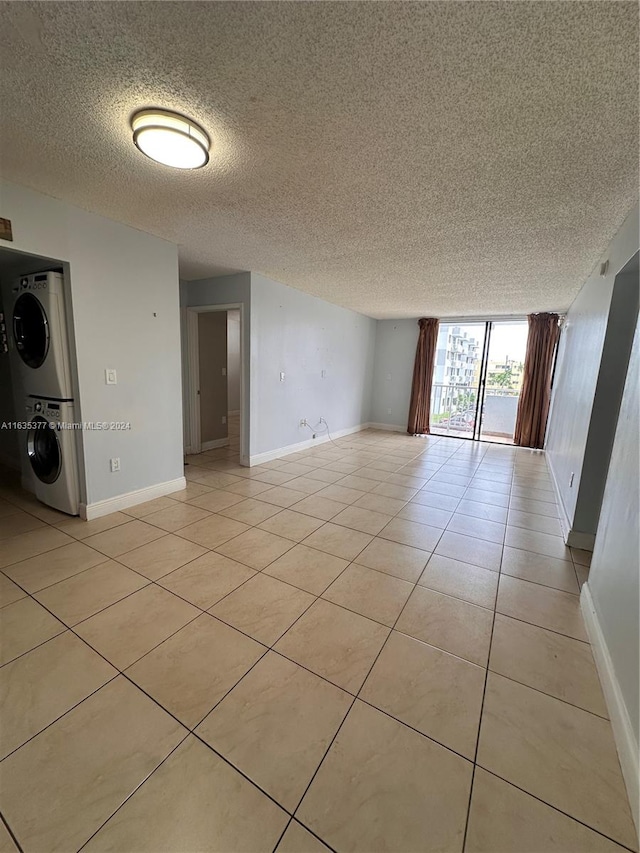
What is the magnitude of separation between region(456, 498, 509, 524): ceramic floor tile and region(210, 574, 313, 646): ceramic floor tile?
2.00m

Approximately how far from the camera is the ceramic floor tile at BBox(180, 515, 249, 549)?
8.59ft

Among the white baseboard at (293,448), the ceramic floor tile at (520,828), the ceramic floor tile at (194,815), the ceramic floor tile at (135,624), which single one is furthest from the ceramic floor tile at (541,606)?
the white baseboard at (293,448)

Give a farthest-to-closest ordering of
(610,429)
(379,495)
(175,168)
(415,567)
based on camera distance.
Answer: (379,495) < (610,429) < (415,567) < (175,168)

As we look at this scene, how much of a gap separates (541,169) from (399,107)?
0.92 metres

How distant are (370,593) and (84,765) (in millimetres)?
1439

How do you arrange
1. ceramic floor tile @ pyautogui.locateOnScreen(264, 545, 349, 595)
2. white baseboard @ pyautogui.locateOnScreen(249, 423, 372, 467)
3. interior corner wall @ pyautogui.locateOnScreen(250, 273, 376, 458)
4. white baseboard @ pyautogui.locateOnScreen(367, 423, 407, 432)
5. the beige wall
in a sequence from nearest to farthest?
ceramic floor tile @ pyautogui.locateOnScreen(264, 545, 349, 595) < interior corner wall @ pyautogui.locateOnScreen(250, 273, 376, 458) < white baseboard @ pyautogui.locateOnScreen(249, 423, 372, 467) < the beige wall < white baseboard @ pyautogui.locateOnScreen(367, 423, 407, 432)

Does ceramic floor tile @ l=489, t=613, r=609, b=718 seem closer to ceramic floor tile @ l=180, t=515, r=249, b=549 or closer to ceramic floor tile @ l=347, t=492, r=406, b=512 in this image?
ceramic floor tile @ l=347, t=492, r=406, b=512

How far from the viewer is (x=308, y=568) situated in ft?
7.56

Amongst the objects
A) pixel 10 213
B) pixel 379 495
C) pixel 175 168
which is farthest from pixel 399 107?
pixel 379 495

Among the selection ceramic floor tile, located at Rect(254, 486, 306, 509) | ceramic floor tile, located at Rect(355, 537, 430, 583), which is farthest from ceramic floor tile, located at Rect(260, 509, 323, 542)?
ceramic floor tile, located at Rect(355, 537, 430, 583)

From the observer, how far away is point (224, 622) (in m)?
1.80

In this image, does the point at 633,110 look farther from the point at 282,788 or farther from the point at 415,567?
the point at 282,788

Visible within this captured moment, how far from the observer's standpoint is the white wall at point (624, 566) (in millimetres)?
1266

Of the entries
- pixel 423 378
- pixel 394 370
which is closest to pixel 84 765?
pixel 423 378
